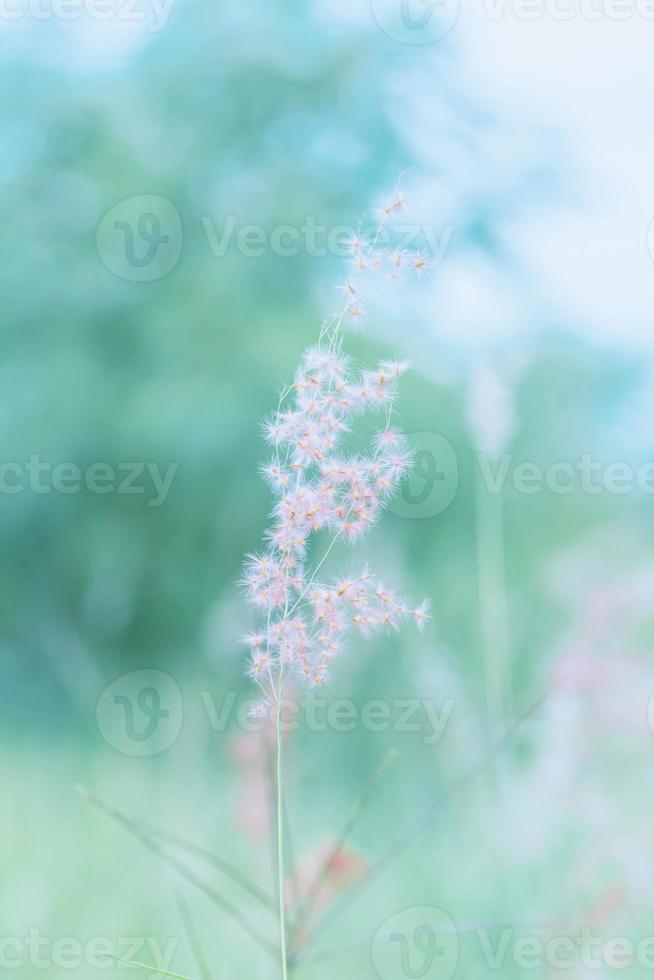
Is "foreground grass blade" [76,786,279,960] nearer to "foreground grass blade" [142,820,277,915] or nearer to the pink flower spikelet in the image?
"foreground grass blade" [142,820,277,915]

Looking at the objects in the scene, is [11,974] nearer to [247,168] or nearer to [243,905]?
[243,905]

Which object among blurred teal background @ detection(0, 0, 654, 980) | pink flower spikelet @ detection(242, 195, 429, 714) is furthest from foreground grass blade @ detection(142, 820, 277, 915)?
blurred teal background @ detection(0, 0, 654, 980)

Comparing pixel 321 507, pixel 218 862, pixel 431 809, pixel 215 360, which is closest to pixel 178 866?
pixel 218 862

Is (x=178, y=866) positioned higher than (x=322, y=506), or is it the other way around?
(x=322, y=506)

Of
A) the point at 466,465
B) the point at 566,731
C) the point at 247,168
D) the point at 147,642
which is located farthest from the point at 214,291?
the point at 566,731

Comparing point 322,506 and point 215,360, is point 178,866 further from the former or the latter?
point 215,360

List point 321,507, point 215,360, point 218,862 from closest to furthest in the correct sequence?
point 321,507 < point 218,862 < point 215,360

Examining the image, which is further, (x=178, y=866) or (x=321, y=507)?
(x=178, y=866)

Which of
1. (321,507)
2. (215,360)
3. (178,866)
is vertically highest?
(215,360)

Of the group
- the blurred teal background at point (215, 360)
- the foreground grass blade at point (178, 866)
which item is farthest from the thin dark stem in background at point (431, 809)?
the blurred teal background at point (215, 360)

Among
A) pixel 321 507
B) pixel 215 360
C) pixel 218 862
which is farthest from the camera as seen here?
pixel 215 360

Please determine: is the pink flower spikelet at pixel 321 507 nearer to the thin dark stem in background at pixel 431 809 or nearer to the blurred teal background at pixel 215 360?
the thin dark stem in background at pixel 431 809
